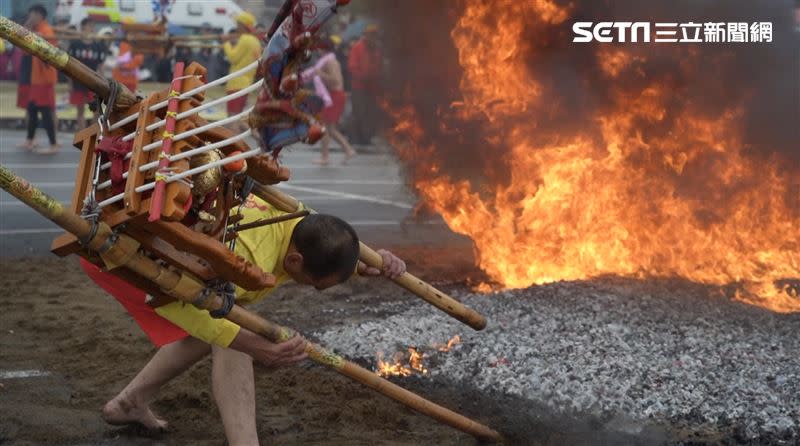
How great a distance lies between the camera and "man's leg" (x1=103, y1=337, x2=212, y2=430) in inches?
197

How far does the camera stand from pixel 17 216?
1152cm

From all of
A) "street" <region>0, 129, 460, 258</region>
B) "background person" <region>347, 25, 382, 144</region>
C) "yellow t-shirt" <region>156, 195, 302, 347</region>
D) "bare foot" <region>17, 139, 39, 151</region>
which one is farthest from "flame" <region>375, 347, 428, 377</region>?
"bare foot" <region>17, 139, 39, 151</region>

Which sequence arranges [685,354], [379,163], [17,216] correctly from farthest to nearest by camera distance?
[379,163]
[17,216]
[685,354]

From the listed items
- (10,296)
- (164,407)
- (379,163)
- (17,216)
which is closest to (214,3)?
(379,163)

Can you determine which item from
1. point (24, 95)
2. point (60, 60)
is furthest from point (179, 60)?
point (60, 60)

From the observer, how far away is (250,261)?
4.32 meters

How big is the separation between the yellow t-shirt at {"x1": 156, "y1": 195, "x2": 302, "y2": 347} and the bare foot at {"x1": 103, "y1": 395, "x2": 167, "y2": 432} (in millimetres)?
904

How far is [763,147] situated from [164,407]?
5247mm

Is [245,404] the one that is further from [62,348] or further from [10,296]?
[10,296]

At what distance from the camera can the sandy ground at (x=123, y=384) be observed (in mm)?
5230

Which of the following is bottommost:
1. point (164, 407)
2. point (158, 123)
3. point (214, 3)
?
point (164, 407)

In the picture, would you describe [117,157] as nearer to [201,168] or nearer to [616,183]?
[201,168]

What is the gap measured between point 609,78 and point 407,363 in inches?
137

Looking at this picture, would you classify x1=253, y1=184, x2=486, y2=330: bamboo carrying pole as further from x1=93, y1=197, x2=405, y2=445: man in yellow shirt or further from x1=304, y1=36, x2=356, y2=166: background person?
x1=304, y1=36, x2=356, y2=166: background person
